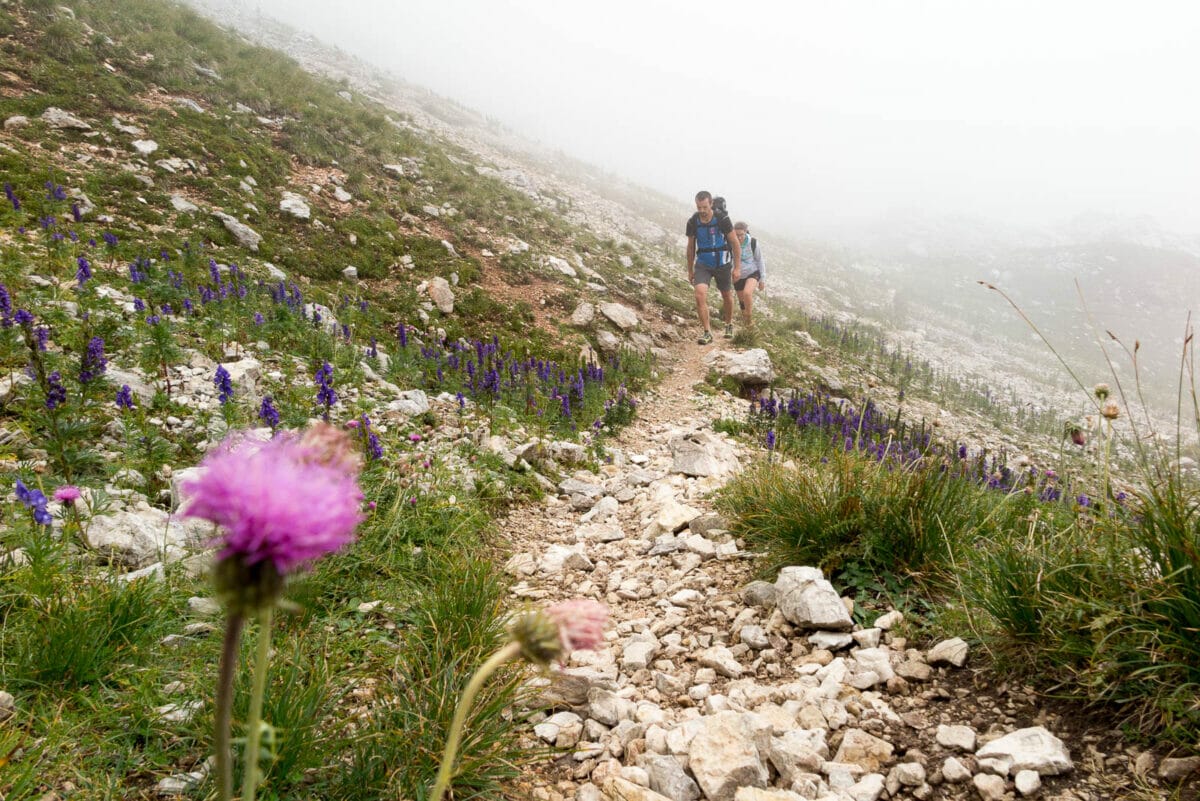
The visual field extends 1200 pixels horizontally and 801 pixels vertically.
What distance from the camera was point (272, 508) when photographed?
0.81 meters

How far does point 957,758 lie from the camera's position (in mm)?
2242

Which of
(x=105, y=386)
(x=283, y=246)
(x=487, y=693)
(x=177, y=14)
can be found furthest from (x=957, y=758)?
(x=177, y=14)

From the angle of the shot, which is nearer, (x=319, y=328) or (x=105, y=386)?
(x=105, y=386)

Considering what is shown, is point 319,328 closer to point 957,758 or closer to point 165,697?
point 165,697

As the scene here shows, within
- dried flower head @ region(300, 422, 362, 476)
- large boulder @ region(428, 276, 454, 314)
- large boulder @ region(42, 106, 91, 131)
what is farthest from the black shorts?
dried flower head @ region(300, 422, 362, 476)

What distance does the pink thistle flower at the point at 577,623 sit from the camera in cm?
103

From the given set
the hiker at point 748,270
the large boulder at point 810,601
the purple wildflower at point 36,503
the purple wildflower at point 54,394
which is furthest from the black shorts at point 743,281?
the purple wildflower at point 36,503

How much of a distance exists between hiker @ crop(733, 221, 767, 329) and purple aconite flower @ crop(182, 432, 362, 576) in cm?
1374

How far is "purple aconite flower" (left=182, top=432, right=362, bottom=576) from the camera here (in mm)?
805

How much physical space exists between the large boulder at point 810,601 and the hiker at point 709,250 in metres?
10.4

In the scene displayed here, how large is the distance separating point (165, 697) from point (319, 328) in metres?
5.63

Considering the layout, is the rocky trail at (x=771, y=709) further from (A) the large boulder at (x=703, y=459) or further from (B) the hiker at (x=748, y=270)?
(B) the hiker at (x=748, y=270)

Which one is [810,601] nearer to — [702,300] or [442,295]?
[442,295]

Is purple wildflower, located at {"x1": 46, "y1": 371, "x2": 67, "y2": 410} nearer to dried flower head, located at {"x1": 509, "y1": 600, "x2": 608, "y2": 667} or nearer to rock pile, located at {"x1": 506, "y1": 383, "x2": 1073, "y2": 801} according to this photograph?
rock pile, located at {"x1": 506, "y1": 383, "x2": 1073, "y2": 801}
